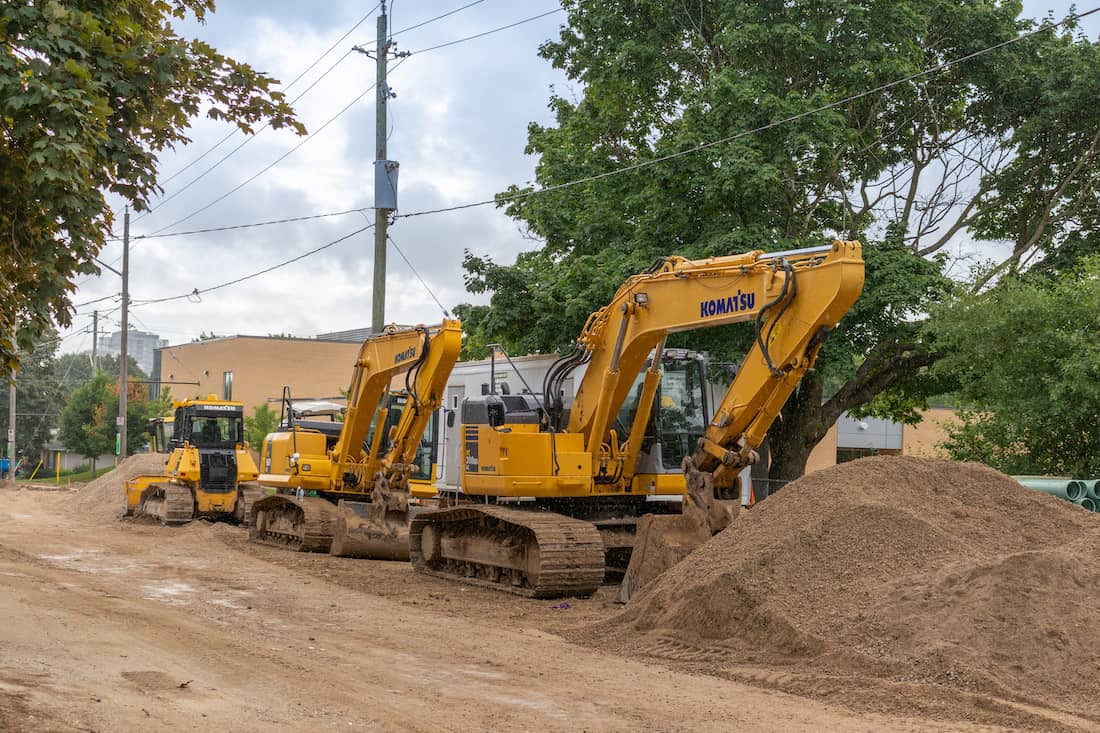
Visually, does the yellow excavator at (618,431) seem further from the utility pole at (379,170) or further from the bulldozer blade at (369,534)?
the utility pole at (379,170)

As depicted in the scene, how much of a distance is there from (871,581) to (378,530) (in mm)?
9943

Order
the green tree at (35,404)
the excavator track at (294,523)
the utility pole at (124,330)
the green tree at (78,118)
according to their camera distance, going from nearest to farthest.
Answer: the green tree at (78,118) < the excavator track at (294,523) < the utility pole at (124,330) < the green tree at (35,404)

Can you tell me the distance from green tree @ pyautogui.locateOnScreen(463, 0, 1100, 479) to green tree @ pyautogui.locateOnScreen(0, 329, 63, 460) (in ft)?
190

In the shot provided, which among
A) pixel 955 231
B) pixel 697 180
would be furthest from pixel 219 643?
pixel 955 231

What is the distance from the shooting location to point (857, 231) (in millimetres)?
23094

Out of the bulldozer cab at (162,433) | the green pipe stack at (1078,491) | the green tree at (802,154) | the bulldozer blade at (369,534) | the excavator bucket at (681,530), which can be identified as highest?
the green tree at (802,154)

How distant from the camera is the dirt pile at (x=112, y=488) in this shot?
3231 cm

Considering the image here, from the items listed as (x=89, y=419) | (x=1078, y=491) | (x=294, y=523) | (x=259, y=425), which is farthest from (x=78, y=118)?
(x=89, y=419)

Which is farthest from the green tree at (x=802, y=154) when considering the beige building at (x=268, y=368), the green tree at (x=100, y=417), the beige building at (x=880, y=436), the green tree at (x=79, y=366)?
the green tree at (x=79, y=366)

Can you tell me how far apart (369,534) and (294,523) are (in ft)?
7.16

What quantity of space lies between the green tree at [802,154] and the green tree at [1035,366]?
1.45 meters

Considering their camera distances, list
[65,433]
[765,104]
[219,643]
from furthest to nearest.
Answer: [65,433] → [765,104] → [219,643]

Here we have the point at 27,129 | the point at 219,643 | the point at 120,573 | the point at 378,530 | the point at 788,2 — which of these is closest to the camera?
the point at 27,129

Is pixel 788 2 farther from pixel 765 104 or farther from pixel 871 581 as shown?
pixel 871 581
